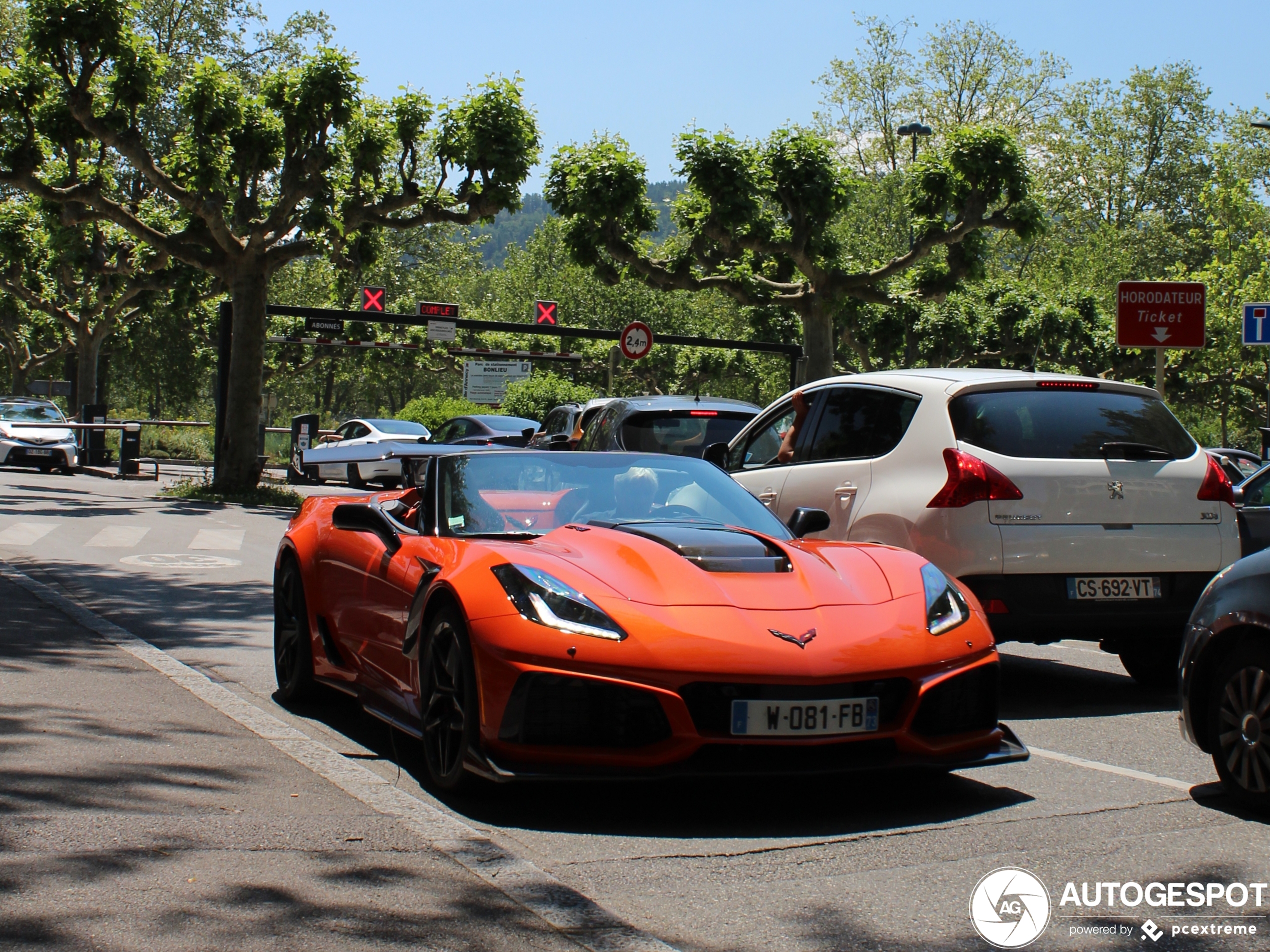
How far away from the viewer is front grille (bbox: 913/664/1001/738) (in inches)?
184

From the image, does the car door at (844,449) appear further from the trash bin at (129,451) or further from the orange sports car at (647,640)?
the trash bin at (129,451)

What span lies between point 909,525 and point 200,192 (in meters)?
19.2

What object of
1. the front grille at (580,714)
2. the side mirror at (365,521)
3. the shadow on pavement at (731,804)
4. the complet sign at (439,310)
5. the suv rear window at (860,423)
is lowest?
the shadow on pavement at (731,804)

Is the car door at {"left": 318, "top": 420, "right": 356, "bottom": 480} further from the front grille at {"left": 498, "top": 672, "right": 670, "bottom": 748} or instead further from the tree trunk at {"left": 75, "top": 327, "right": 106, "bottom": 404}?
the front grille at {"left": 498, "top": 672, "right": 670, "bottom": 748}

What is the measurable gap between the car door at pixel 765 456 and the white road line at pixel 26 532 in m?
8.95

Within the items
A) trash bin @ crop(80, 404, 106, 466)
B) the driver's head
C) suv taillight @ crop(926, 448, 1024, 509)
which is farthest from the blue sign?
trash bin @ crop(80, 404, 106, 466)

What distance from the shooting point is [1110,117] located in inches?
2473

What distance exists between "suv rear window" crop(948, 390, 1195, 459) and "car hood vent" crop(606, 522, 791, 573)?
216 centimetres

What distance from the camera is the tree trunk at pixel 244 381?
24.8 metres

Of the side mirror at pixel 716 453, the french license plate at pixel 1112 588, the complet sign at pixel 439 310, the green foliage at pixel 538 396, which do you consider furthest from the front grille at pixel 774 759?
the green foliage at pixel 538 396

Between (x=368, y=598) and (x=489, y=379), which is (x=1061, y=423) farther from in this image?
(x=489, y=379)

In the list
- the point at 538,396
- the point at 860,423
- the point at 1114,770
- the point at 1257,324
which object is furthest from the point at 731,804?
the point at 538,396

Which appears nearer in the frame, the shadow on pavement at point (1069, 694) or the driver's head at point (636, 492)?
the driver's head at point (636, 492)

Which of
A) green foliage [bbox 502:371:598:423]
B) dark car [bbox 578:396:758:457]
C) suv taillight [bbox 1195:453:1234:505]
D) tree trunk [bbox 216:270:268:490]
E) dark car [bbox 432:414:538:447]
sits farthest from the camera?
green foliage [bbox 502:371:598:423]
